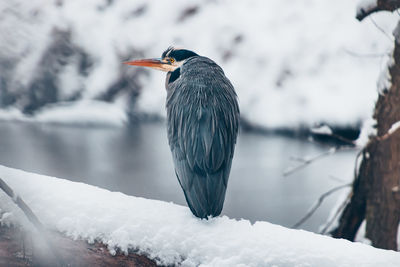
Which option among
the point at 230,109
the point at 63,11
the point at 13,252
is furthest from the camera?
the point at 63,11

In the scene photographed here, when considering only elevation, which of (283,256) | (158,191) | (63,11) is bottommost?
(158,191)

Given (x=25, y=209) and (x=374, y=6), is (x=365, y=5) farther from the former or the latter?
(x=25, y=209)

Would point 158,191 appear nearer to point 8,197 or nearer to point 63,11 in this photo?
point 63,11

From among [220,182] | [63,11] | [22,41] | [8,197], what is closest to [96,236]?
[8,197]

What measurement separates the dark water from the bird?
0.97m

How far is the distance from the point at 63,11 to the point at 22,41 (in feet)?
1.38

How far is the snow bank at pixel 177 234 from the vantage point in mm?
793

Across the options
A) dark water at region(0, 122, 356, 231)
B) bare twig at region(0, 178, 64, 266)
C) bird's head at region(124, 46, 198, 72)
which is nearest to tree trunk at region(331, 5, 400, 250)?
dark water at region(0, 122, 356, 231)

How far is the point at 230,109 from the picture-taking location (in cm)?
115

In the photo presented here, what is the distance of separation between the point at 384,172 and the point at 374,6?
1.90ft

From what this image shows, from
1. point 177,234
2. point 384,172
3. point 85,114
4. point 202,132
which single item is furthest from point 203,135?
point 85,114

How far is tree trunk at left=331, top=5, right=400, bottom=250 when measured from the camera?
1.50m

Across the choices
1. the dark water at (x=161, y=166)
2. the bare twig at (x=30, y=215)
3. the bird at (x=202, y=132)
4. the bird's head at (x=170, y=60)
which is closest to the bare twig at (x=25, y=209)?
the bare twig at (x=30, y=215)

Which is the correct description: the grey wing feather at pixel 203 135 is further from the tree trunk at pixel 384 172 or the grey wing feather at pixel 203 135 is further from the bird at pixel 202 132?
the tree trunk at pixel 384 172
